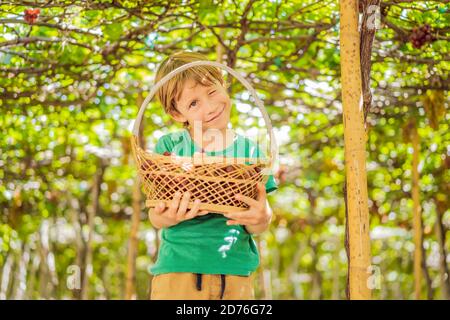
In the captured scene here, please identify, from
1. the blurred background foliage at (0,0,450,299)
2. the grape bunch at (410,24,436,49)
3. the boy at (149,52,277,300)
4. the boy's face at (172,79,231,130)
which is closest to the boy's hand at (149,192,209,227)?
the boy at (149,52,277,300)

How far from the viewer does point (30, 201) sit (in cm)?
477

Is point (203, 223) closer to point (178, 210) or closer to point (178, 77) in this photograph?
point (178, 210)

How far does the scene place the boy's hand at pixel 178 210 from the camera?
1.53 m

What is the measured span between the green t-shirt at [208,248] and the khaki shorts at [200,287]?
18 mm

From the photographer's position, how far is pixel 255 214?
1.59 meters

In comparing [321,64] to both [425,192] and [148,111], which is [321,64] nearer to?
[148,111]

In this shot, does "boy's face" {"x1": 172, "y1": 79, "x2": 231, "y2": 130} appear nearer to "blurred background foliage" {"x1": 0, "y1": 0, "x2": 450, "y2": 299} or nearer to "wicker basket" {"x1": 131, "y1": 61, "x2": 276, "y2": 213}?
"wicker basket" {"x1": 131, "y1": 61, "x2": 276, "y2": 213}

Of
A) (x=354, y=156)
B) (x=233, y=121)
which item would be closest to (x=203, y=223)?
(x=354, y=156)

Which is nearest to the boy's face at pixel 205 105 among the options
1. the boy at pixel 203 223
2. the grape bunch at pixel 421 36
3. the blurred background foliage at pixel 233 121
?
the boy at pixel 203 223

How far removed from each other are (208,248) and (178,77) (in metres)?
0.45

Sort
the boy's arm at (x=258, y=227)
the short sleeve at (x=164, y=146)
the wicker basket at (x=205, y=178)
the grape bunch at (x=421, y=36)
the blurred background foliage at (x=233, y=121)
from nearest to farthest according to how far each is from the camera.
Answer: the wicker basket at (x=205, y=178), the boy's arm at (x=258, y=227), the short sleeve at (x=164, y=146), the grape bunch at (x=421, y=36), the blurred background foliage at (x=233, y=121)

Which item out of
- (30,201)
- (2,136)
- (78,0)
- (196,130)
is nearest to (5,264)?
(30,201)

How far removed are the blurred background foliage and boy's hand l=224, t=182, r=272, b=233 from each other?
388 millimetres

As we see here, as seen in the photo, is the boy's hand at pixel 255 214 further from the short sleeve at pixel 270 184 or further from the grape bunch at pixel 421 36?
the grape bunch at pixel 421 36
